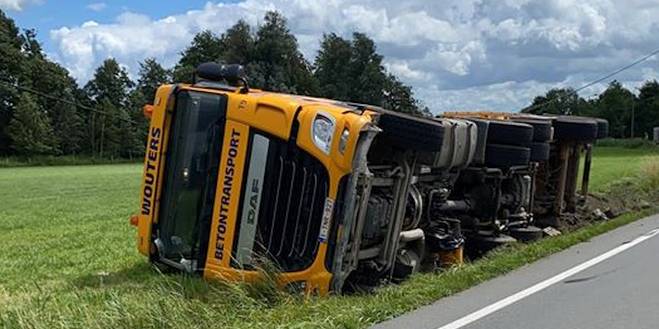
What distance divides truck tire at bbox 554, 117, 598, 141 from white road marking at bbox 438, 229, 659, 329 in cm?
259

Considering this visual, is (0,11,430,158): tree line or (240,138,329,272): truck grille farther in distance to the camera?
(0,11,430,158): tree line

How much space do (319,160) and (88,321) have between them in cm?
239

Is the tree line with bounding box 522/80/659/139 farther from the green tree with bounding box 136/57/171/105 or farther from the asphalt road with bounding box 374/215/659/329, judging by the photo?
the asphalt road with bounding box 374/215/659/329

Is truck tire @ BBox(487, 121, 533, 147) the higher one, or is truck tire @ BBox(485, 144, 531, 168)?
truck tire @ BBox(487, 121, 533, 147)

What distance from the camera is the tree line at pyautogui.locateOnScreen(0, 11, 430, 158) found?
8150cm

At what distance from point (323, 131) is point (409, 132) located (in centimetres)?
97

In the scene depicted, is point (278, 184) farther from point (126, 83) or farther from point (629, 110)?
point (629, 110)

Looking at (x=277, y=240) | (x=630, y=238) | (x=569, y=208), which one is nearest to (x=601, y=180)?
(x=569, y=208)

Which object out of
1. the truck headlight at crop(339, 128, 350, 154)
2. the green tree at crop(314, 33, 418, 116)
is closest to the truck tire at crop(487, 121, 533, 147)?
the truck headlight at crop(339, 128, 350, 154)

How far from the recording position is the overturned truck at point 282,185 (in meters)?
7.04

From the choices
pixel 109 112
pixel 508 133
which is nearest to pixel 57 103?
pixel 109 112

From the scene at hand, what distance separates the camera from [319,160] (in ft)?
23.1

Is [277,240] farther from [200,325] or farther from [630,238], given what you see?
[630,238]

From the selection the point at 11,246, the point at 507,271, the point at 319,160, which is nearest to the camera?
the point at 319,160
